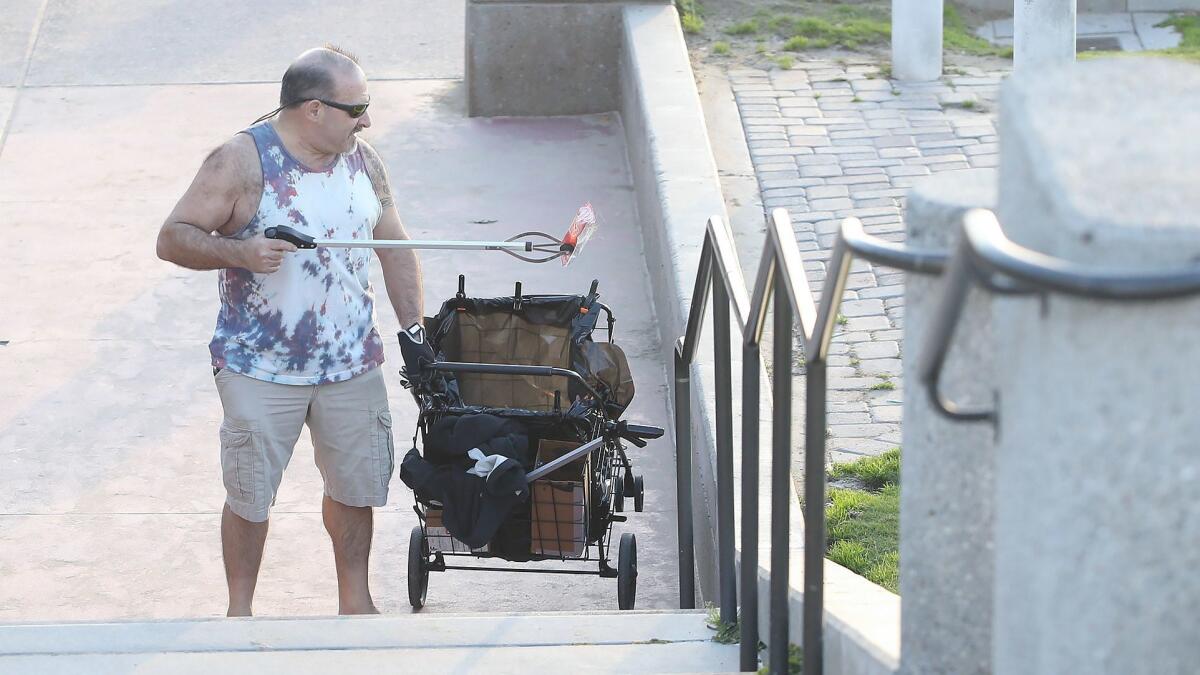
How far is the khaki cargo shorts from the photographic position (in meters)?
4.72

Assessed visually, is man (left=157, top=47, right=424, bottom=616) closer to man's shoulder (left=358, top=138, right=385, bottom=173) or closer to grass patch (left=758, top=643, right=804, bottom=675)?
man's shoulder (left=358, top=138, right=385, bottom=173)

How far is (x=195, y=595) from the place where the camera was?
5.45 metres

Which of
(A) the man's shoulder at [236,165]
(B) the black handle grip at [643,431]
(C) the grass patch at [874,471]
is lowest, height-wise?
(C) the grass patch at [874,471]

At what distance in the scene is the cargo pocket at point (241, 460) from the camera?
472 centimetres

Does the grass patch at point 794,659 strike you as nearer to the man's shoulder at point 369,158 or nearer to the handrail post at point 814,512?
the handrail post at point 814,512

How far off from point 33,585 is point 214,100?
5.50m

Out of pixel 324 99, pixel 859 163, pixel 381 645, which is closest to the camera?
pixel 381 645

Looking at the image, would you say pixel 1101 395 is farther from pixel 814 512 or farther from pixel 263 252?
pixel 263 252

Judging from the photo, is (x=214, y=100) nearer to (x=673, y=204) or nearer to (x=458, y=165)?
(x=458, y=165)

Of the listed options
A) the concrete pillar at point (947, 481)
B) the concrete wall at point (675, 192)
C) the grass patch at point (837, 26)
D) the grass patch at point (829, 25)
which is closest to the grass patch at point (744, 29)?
the grass patch at point (837, 26)

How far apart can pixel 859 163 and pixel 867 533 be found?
4023 millimetres

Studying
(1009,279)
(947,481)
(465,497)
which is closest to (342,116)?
(465,497)

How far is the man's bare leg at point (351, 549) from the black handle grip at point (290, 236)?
3.17 ft

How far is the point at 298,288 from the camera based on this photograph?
15.3 ft
